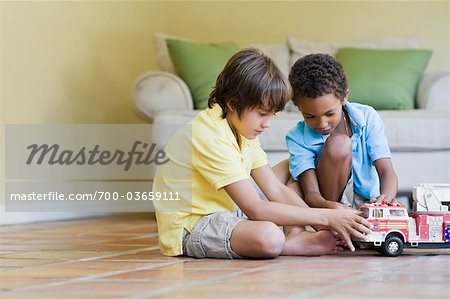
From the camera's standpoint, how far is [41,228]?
357cm

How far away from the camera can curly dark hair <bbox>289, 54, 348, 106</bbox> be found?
232cm

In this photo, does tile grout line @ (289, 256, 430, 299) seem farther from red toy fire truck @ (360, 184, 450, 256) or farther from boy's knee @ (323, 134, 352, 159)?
boy's knee @ (323, 134, 352, 159)

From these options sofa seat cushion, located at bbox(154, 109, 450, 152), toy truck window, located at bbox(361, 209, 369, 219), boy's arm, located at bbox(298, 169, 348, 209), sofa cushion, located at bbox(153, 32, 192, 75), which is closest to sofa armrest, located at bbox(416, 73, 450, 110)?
sofa seat cushion, located at bbox(154, 109, 450, 152)

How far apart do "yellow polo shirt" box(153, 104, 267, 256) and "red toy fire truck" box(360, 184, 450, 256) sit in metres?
0.38

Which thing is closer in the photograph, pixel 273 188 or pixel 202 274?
pixel 202 274

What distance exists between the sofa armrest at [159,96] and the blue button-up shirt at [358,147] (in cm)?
141

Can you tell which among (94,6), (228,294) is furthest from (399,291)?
(94,6)

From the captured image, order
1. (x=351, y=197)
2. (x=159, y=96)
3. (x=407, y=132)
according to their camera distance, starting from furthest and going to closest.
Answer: (x=159, y=96) → (x=407, y=132) → (x=351, y=197)

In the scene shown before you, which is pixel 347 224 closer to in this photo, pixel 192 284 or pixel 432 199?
pixel 432 199

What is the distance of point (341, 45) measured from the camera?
14.5 ft

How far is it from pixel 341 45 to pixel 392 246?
2331mm

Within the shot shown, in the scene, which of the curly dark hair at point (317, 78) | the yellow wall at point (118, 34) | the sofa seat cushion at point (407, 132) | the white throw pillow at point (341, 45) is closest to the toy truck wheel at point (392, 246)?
the curly dark hair at point (317, 78)

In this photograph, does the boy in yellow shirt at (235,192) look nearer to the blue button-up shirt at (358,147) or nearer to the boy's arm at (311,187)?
the boy's arm at (311,187)
